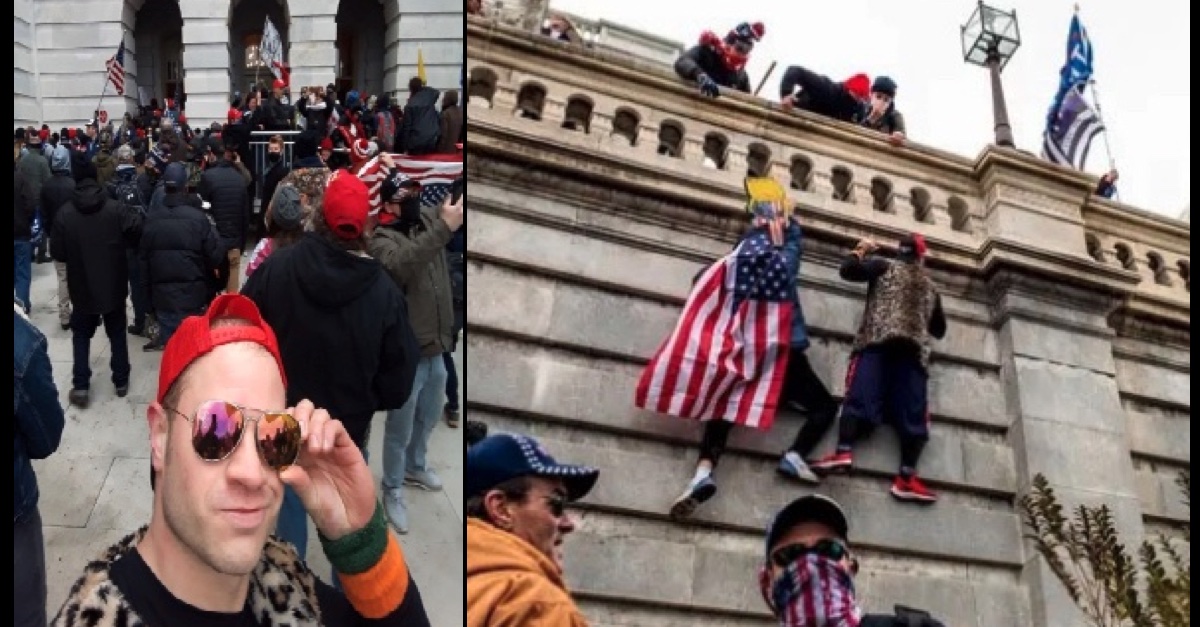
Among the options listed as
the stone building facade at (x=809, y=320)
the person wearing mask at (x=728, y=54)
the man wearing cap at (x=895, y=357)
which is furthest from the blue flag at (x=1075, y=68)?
the man wearing cap at (x=895, y=357)

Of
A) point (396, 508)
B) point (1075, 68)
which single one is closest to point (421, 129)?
point (396, 508)

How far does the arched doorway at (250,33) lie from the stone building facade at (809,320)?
3.09 metres

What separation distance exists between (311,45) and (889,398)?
5.72m

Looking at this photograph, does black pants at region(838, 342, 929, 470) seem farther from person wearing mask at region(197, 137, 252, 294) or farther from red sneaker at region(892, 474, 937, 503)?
person wearing mask at region(197, 137, 252, 294)

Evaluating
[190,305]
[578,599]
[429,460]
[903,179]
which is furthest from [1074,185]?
[190,305]

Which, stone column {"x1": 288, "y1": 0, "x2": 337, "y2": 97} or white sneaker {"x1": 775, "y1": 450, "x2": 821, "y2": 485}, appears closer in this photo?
stone column {"x1": 288, "y1": 0, "x2": 337, "y2": 97}

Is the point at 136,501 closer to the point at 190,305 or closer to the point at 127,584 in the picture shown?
the point at 127,584

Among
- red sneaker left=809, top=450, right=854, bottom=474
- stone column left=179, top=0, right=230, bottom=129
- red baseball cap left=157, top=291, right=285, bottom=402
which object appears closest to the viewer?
red baseball cap left=157, top=291, right=285, bottom=402

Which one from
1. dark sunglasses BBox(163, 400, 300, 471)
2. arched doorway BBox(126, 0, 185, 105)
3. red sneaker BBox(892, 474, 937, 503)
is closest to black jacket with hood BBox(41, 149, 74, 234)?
arched doorway BBox(126, 0, 185, 105)

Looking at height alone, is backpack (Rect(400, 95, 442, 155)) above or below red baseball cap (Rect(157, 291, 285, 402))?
above

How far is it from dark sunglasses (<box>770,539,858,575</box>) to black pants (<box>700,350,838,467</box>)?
314 centimetres

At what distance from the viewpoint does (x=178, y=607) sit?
20.1ft

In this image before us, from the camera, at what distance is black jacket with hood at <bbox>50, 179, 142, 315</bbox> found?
7340mm

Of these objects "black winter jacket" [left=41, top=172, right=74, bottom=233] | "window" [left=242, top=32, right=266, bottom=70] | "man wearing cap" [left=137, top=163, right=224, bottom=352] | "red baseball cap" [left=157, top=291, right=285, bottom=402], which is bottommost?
"red baseball cap" [left=157, top=291, right=285, bottom=402]
